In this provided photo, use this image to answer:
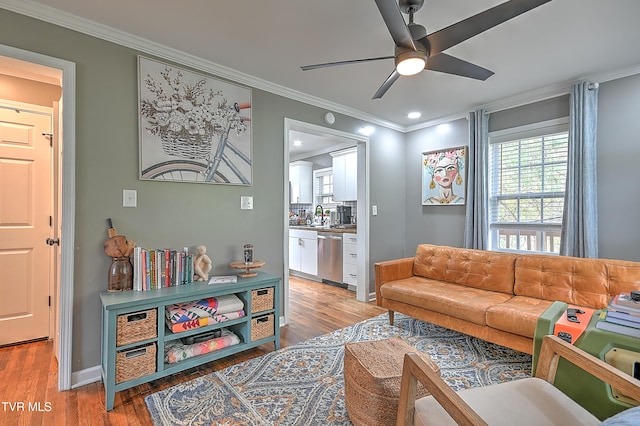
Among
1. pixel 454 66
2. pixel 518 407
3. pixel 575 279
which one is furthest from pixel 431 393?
pixel 575 279

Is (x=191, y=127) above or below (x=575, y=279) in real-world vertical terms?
above

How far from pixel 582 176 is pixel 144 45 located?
394 centimetres

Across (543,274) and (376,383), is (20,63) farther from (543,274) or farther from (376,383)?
(543,274)

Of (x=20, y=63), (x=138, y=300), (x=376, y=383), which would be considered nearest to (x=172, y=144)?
(x=20, y=63)

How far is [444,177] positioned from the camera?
4062 millimetres

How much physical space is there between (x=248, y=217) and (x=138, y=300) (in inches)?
48.4

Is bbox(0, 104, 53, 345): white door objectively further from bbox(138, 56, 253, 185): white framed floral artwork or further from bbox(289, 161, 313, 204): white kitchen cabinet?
bbox(289, 161, 313, 204): white kitchen cabinet

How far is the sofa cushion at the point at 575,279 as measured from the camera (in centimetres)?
227

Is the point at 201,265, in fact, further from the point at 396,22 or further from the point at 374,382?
the point at 396,22

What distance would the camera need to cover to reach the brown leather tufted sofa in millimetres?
2264

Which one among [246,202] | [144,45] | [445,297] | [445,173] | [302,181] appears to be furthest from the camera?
[302,181]

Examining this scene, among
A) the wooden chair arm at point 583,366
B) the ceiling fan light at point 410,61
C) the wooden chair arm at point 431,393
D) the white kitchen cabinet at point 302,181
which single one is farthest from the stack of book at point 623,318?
the white kitchen cabinet at point 302,181

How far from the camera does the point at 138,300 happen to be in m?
1.94

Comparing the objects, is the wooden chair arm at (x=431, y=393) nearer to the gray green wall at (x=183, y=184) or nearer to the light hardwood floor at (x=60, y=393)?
the light hardwood floor at (x=60, y=393)
